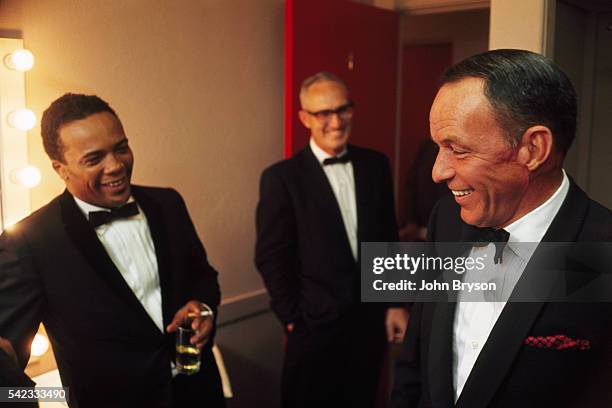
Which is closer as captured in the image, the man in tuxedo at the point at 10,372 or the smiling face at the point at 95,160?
the man in tuxedo at the point at 10,372

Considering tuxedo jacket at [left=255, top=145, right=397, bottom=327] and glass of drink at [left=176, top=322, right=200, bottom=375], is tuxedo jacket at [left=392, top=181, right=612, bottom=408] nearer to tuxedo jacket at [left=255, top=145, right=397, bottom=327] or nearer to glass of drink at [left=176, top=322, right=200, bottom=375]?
glass of drink at [left=176, top=322, right=200, bottom=375]

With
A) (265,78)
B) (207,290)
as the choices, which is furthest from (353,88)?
(207,290)

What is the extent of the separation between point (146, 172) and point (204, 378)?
24.7 inches

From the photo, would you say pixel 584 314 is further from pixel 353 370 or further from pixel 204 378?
pixel 353 370

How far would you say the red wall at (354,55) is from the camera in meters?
2.40

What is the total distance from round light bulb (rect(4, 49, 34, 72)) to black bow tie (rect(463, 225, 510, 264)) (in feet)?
3.52

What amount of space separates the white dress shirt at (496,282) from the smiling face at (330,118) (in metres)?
1.04

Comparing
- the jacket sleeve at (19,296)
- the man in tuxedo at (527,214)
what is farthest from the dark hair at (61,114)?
the man in tuxedo at (527,214)

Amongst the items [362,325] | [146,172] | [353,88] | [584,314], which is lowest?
[362,325]

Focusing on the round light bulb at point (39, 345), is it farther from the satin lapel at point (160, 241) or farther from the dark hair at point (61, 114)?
the dark hair at point (61, 114)

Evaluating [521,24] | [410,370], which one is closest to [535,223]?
[410,370]

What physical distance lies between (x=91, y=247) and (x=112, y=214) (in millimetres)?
91

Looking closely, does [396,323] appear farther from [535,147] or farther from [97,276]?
[535,147]

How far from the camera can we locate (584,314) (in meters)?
0.99
